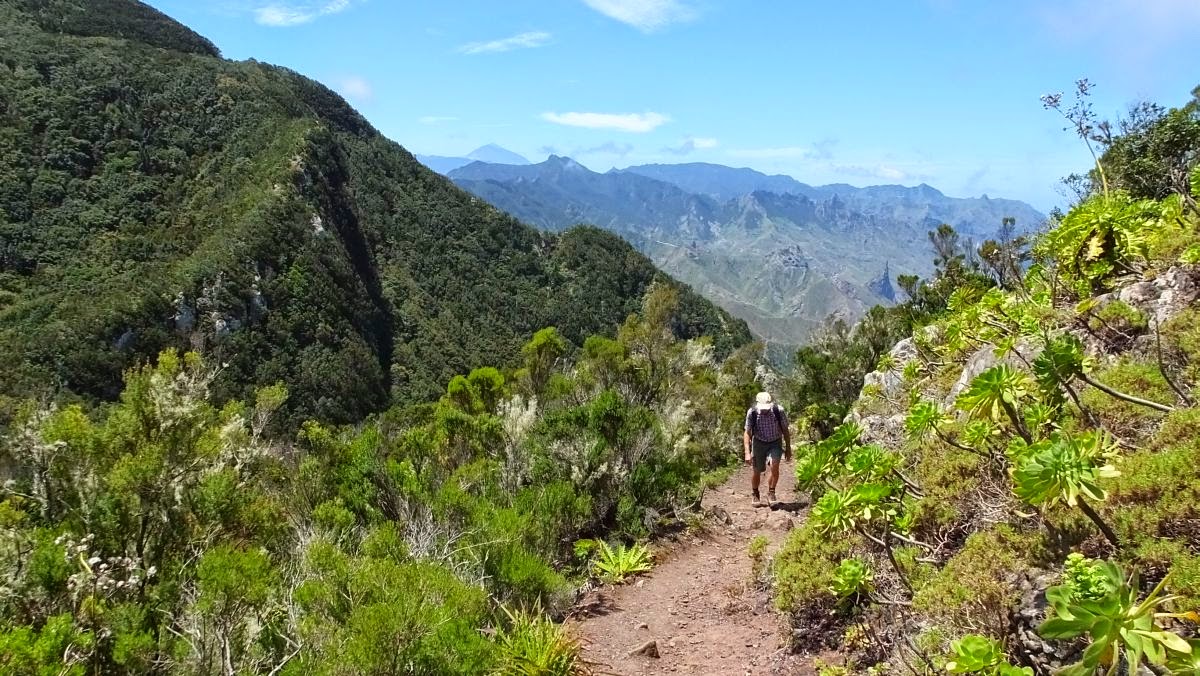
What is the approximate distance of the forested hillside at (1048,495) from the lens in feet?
6.33

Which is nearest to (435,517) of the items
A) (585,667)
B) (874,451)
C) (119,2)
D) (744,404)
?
(585,667)

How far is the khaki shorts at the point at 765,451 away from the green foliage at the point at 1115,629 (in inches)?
267

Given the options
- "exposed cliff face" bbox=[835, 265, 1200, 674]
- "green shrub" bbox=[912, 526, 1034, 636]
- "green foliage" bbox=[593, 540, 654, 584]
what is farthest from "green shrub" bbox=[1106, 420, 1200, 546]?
"green foliage" bbox=[593, 540, 654, 584]

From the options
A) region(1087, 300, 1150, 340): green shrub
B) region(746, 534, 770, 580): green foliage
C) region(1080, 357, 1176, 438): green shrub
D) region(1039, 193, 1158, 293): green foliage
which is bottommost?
region(746, 534, 770, 580): green foliage

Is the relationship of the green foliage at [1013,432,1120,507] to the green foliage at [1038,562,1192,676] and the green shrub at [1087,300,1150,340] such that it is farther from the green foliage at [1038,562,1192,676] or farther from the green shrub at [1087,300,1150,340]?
the green shrub at [1087,300,1150,340]

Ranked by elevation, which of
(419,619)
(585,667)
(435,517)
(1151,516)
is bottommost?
(585,667)

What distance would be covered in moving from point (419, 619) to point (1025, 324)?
11.5 ft

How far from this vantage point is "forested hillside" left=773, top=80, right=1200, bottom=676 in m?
1.93

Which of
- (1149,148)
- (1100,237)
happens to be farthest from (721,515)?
(1149,148)

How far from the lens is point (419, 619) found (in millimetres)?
3830

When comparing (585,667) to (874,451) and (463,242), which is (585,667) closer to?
Result: (874,451)

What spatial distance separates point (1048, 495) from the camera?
1951 millimetres

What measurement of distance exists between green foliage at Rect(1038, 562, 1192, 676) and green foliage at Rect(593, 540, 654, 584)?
6.26m

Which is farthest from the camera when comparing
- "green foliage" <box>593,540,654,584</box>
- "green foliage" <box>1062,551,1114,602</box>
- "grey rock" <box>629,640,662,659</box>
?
"green foliage" <box>593,540,654,584</box>
